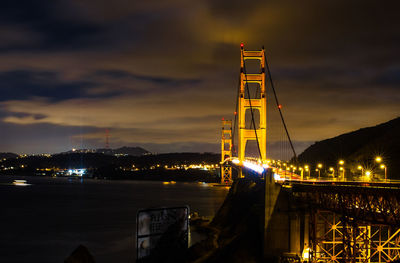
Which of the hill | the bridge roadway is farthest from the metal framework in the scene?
the hill

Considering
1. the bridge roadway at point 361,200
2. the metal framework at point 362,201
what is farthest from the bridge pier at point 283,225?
the metal framework at point 362,201

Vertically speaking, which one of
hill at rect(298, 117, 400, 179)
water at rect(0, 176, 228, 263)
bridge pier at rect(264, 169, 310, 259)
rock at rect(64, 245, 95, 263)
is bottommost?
water at rect(0, 176, 228, 263)

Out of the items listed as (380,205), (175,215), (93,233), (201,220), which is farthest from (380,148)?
(175,215)

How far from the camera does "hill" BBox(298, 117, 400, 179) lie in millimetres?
69938

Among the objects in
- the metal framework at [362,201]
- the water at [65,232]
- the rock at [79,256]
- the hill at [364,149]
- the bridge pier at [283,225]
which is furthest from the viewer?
the hill at [364,149]

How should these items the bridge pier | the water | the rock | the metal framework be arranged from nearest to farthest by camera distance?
1. the rock
2. the metal framework
3. the bridge pier
4. the water

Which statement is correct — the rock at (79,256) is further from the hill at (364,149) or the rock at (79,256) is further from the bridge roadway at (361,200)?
the hill at (364,149)

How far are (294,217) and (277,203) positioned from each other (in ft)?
3.96

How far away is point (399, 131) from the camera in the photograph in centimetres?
8756

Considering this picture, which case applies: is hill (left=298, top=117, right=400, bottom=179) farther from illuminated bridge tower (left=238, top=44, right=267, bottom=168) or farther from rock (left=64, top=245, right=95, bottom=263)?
rock (left=64, top=245, right=95, bottom=263)

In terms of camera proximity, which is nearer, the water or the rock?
the rock

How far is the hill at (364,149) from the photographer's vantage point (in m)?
69.9

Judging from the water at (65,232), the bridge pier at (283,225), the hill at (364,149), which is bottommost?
the water at (65,232)

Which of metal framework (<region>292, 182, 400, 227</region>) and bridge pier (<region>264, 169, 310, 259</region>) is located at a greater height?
metal framework (<region>292, 182, 400, 227</region>)
